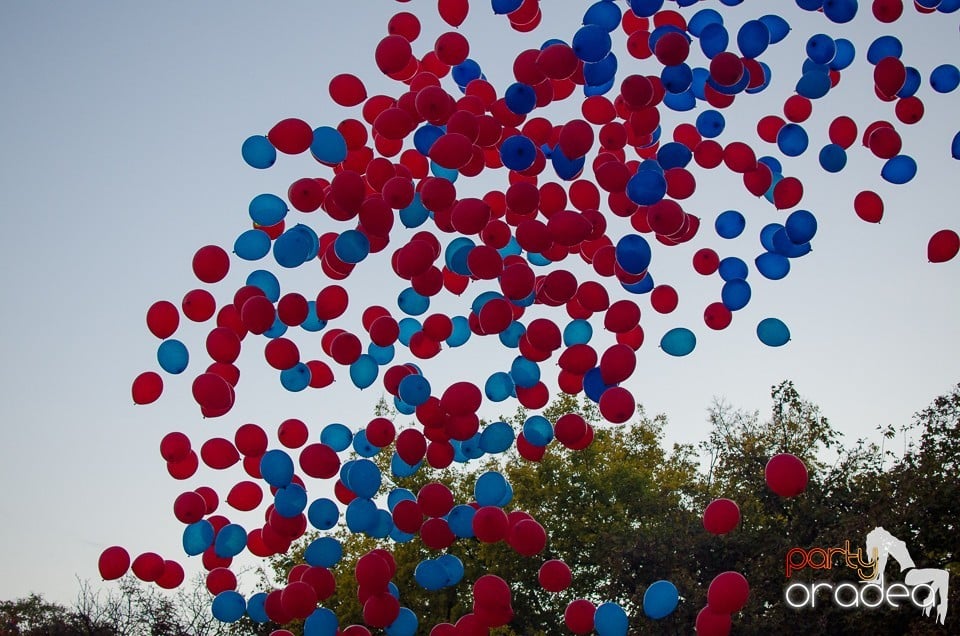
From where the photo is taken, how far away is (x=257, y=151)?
605cm

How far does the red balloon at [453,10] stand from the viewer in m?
6.40

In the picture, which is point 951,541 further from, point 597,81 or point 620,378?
point 597,81

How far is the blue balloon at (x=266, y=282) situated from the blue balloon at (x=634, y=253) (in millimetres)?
2648

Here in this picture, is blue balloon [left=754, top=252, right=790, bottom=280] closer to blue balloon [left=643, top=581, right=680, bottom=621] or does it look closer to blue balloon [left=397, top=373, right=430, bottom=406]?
blue balloon [left=643, top=581, right=680, bottom=621]

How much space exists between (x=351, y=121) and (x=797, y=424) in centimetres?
1222

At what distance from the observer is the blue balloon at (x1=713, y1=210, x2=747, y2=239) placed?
6.73m

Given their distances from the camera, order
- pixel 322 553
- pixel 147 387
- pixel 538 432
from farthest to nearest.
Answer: pixel 538 432
pixel 147 387
pixel 322 553

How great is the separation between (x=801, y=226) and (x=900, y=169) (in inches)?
36.2

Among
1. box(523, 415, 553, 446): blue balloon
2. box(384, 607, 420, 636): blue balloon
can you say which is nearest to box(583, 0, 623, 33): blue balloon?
box(523, 415, 553, 446): blue balloon

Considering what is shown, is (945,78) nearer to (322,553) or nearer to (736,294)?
(736,294)

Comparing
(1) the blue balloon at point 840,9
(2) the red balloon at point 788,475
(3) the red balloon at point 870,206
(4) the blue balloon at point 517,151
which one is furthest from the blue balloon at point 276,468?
(1) the blue balloon at point 840,9

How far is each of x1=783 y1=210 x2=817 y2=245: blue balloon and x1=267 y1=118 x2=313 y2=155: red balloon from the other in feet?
12.4

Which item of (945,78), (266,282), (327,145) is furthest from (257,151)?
(945,78)

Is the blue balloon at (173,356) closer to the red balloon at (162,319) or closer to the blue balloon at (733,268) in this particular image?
the red balloon at (162,319)
